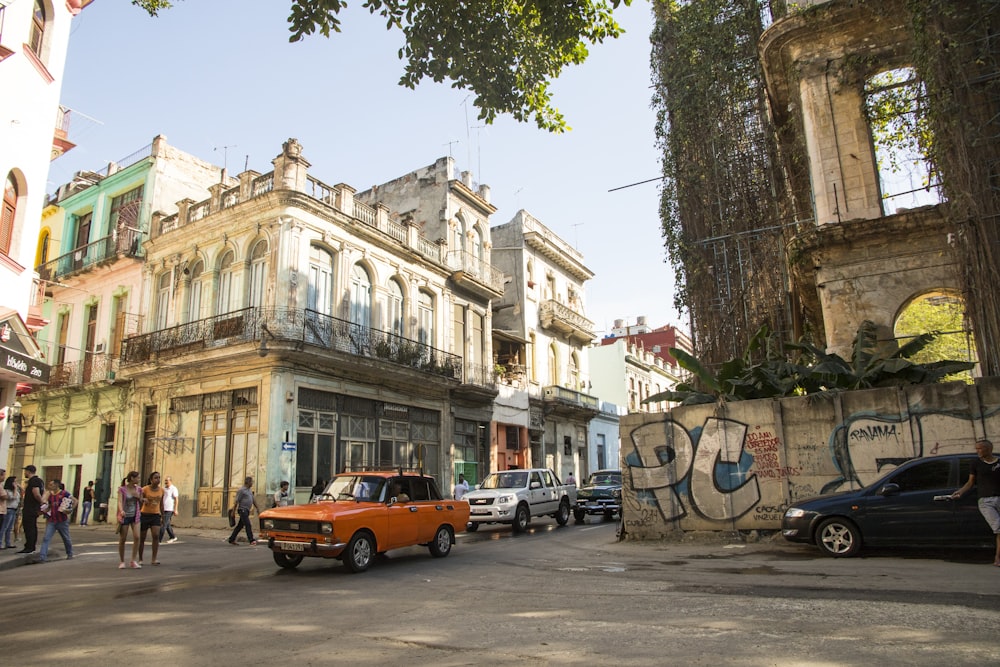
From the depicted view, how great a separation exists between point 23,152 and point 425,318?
15.0 m

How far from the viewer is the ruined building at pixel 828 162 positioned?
1315 cm

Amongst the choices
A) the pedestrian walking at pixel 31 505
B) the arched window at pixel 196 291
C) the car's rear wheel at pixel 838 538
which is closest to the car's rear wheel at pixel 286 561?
the pedestrian walking at pixel 31 505

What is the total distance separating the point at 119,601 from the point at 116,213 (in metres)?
23.2

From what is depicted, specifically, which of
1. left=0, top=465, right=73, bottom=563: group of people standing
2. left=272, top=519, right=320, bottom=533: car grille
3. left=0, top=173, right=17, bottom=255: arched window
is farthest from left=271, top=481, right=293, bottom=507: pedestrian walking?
left=0, top=173, right=17, bottom=255: arched window

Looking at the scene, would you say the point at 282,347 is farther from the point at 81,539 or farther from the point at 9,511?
the point at 9,511

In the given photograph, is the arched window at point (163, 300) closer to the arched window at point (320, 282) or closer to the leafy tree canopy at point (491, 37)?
the arched window at point (320, 282)

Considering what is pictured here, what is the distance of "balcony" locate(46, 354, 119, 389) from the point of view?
25.2 meters

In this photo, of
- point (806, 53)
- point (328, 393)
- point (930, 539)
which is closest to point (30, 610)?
point (930, 539)

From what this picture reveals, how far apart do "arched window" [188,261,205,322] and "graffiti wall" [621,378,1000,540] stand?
640 inches

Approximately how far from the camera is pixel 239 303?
875 inches

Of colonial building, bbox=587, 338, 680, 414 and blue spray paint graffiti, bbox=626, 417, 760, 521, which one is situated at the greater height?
colonial building, bbox=587, 338, 680, 414

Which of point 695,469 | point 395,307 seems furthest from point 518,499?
point 395,307

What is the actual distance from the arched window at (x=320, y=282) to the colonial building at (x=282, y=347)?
0.17 feet

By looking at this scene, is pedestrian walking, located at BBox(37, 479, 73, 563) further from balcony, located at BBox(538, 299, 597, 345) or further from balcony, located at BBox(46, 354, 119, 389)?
balcony, located at BBox(538, 299, 597, 345)
